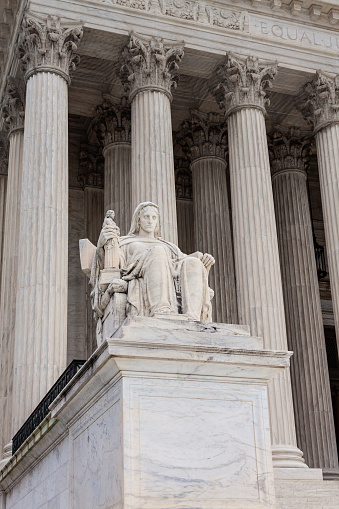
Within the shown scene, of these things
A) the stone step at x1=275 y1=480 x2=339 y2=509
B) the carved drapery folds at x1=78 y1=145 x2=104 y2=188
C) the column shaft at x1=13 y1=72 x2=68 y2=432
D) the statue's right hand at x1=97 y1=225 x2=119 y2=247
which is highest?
the carved drapery folds at x1=78 y1=145 x2=104 y2=188

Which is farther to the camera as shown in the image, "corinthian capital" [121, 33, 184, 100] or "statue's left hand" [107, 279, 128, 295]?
"corinthian capital" [121, 33, 184, 100]

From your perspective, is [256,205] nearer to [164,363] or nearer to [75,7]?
[75,7]

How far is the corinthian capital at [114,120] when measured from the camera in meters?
27.0

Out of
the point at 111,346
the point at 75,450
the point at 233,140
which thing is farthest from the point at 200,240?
the point at 111,346

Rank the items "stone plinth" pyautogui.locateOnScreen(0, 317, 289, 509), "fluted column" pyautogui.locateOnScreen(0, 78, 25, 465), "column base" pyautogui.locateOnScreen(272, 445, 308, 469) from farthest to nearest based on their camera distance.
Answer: "fluted column" pyautogui.locateOnScreen(0, 78, 25, 465), "column base" pyautogui.locateOnScreen(272, 445, 308, 469), "stone plinth" pyautogui.locateOnScreen(0, 317, 289, 509)

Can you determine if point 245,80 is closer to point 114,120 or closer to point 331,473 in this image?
point 114,120

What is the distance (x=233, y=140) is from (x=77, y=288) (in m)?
8.22

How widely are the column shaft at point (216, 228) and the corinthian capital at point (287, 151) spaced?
2333mm

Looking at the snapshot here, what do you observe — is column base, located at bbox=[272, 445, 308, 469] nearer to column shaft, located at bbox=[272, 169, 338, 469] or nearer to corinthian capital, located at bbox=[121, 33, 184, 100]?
column shaft, located at bbox=[272, 169, 338, 469]

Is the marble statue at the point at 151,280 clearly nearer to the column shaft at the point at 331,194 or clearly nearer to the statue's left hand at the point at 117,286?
the statue's left hand at the point at 117,286

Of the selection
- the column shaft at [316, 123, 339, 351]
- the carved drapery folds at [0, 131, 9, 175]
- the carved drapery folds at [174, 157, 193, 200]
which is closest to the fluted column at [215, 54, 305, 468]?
the column shaft at [316, 123, 339, 351]

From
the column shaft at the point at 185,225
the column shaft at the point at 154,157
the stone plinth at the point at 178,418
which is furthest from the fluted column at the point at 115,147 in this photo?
the stone plinth at the point at 178,418

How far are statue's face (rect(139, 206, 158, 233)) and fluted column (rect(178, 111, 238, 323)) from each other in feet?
41.6

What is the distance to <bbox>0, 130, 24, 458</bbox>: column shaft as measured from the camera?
71.9 ft
